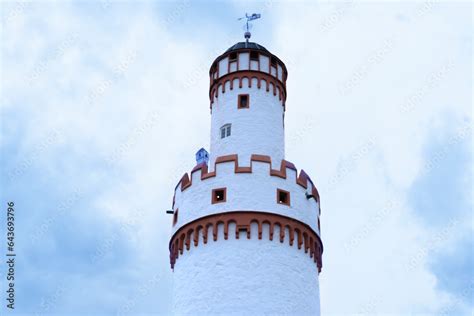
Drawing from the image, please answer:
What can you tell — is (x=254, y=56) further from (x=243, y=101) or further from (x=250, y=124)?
(x=250, y=124)

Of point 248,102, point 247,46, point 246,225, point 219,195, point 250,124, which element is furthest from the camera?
point 247,46

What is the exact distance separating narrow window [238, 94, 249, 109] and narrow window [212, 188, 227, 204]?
17.7 ft

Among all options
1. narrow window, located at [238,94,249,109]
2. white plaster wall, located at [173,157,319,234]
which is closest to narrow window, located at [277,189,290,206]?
white plaster wall, located at [173,157,319,234]

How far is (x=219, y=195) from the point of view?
31797 millimetres

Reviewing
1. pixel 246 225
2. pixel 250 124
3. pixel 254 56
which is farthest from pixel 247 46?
pixel 246 225

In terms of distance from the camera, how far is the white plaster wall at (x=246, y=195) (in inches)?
1227

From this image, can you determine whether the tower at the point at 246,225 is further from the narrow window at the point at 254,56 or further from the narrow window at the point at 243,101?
the narrow window at the point at 254,56

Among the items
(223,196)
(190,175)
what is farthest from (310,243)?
(190,175)

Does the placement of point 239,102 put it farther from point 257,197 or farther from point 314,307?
point 314,307

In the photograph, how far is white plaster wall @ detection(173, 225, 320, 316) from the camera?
29.1 m

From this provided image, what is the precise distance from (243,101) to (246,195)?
6.25m

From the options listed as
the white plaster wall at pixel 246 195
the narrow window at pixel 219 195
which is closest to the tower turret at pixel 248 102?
the white plaster wall at pixel 246 195

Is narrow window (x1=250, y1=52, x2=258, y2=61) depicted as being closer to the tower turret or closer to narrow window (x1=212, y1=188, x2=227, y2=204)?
the tower turret

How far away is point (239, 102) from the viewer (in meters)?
35.5
